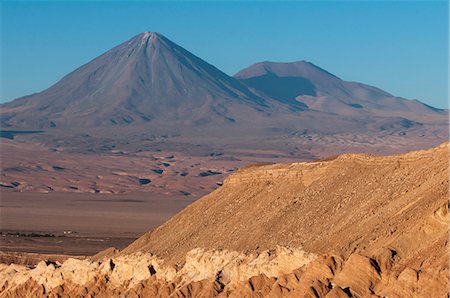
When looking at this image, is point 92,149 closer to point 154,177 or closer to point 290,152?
point 290,152

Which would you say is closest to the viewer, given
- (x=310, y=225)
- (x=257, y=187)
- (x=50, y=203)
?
(x=310, y=225)

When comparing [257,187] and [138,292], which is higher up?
[257,187]

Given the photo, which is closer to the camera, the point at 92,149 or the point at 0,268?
the point at 0,268

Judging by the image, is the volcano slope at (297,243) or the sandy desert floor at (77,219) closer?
the volcano slope at (297,243)

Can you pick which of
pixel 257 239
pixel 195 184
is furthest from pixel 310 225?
pixel 195 184

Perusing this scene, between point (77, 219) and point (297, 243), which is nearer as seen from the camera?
point (297, 243)

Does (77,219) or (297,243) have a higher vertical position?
(297,243)

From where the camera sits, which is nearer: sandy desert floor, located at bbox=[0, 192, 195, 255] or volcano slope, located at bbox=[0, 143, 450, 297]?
volcano slope, located at bbox=[0, 143, 450, 297]

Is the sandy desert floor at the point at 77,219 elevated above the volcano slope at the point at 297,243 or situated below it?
below
